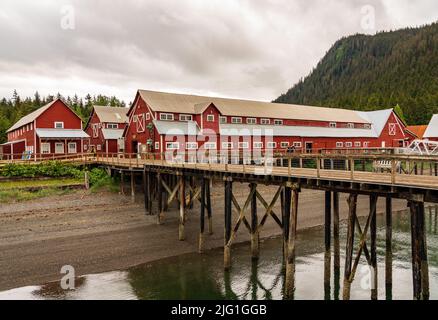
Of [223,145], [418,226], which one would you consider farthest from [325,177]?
[223,145]

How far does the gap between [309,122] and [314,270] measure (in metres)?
36.2

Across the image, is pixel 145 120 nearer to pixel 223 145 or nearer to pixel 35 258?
pixel 223 145

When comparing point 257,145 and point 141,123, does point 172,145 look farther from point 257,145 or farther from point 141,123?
point 257,145

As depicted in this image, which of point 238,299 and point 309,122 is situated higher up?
point 309,122

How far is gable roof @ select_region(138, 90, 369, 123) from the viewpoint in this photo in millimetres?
39031

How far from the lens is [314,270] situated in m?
16.9

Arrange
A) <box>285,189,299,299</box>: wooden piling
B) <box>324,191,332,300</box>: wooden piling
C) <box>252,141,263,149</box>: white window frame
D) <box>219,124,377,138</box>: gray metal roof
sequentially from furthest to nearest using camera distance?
<box>252,141,263,149</box>: white window frame
<box>219,124,377,138</box>: gray metal roof
<box>324,191,332,300</box>: wooden piling
<box>285,189,299,299</box>: wooden piling

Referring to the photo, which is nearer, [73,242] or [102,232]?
[73,242]

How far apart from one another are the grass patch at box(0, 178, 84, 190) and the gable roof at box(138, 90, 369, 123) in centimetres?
1143

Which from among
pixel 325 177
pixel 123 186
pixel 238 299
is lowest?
pixel 238 299

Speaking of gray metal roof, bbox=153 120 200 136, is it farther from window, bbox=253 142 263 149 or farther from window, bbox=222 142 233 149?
window, bbox=253 142 263 149

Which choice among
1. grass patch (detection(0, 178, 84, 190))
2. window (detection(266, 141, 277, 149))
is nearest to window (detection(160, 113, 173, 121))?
grass patch (detection(0, 178, 84, 190))
